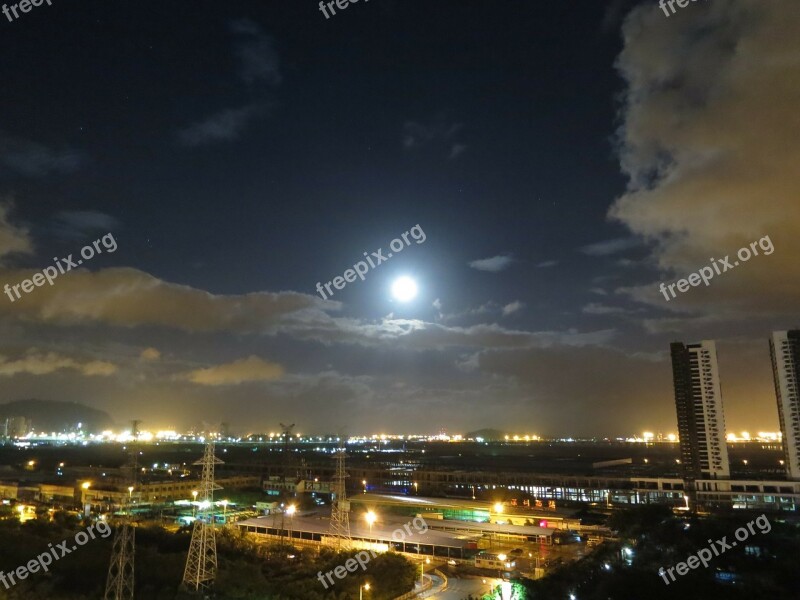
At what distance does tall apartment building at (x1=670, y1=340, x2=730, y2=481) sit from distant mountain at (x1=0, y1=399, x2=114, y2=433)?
133 m

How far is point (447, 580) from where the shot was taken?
1308 cm

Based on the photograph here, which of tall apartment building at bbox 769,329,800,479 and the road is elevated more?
tall apartment building at bbox 769,329,800,479

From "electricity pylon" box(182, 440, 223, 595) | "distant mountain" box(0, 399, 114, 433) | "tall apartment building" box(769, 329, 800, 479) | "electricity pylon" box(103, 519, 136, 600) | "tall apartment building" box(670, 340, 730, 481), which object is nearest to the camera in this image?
"electricity pylon" box(103, 519, 136, 600)

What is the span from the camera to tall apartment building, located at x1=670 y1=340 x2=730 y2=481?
31.7 m

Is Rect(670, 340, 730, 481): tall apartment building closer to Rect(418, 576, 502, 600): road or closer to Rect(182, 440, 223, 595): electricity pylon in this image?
Rect(418, 576, 502, 600): road

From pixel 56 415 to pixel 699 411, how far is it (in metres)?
154

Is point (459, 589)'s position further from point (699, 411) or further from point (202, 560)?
point (699, 411)

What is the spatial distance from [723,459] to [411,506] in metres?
19.5

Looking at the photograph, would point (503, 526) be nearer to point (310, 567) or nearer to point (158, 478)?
point (310, 567)

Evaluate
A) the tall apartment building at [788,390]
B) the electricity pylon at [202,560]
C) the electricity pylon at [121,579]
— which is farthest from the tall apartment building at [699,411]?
the electricity pylon at [121,579]

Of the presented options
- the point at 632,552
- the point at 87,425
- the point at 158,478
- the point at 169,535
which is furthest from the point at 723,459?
the point at 87,425

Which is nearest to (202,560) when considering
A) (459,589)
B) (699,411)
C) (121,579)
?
(121,579)

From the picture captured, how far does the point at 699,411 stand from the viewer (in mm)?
33312

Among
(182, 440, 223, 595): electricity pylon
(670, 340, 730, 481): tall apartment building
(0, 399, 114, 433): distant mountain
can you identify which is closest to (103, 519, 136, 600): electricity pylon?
(182, 440, 223, 595): electricity pylon
